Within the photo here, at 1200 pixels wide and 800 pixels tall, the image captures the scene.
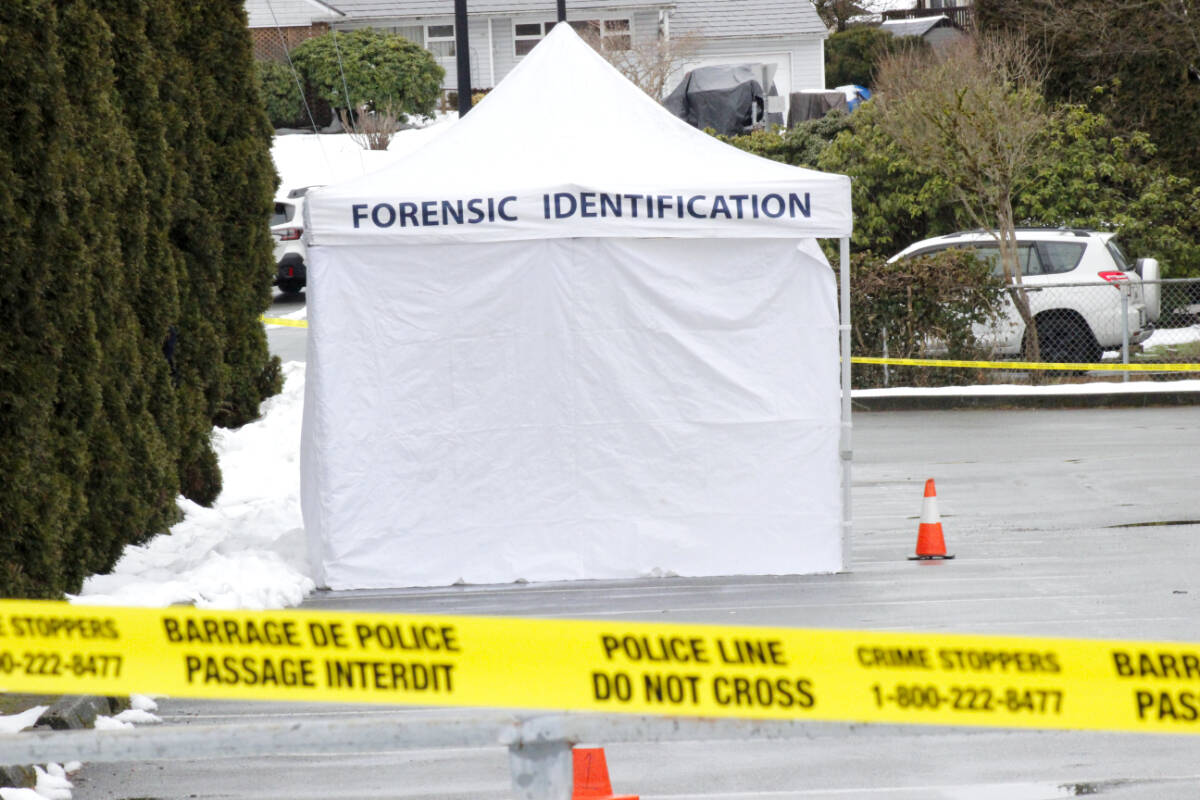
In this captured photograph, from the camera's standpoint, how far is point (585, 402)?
30.1 ft

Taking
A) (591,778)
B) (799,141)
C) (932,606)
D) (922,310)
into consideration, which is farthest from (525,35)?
(591,778)

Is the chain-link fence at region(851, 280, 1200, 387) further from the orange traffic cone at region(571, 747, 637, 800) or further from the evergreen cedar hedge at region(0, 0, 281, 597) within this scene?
the orange traffic cone at region(571, 747, 637, 800)

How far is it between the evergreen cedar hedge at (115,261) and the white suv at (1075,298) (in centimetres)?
972

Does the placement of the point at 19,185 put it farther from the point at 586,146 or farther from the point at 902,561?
the point at 902,561

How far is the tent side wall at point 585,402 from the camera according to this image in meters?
9.10

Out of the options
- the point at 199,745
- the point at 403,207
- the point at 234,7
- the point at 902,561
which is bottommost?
the point at 902,561

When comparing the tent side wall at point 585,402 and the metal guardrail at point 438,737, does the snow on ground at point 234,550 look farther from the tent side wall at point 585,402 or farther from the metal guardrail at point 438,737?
the metal guardrail at point 438,737

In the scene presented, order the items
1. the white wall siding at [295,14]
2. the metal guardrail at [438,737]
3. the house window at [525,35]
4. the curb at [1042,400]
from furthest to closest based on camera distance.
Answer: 1. the house window at [525,35]
2. the white wall siding at [295,14]
3. the curb at [1042,400]
4. the metal guardrail at [438,737]

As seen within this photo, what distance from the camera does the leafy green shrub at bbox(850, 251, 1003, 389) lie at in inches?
727

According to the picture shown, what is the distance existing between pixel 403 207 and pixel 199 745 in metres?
6.10

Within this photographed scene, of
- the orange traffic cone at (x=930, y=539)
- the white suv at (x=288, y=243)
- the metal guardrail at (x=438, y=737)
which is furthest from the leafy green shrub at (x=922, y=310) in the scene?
the metal guardrail at (x=438, y=737)

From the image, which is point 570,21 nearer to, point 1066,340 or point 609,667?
point 1066,340

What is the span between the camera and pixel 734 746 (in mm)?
6066

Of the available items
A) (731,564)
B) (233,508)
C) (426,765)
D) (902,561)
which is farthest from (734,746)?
(233,508)
